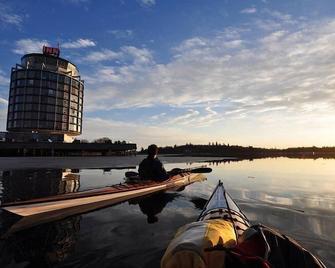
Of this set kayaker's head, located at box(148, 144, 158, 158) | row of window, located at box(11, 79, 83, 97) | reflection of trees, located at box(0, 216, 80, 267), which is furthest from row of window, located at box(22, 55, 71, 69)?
reflection of trees, located at box(0, 216, 80, 267)

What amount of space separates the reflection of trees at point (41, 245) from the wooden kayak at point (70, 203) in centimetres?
35

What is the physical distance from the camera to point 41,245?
6.28 m

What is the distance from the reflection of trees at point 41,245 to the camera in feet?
18.0

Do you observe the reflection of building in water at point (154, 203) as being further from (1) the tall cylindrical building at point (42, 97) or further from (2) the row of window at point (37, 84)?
(2) the row of window at point (37, 84)

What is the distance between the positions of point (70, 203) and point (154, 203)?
142 inches

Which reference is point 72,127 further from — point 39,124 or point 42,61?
point 42,61

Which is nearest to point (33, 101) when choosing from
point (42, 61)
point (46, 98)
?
point (46, 98)

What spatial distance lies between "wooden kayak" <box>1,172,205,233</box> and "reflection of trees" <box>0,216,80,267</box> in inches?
13.8

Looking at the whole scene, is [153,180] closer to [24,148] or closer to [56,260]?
[56,260]

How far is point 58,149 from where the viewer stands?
73.1 meters

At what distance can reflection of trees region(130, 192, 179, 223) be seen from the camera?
31.5 feet

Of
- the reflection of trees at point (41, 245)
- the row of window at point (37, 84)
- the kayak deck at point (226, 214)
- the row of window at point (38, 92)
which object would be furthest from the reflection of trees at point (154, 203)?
the row of window at point (37, 84)

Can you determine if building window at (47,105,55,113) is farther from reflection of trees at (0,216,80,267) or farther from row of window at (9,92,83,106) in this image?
reflection of trees at (0,216,80,267)

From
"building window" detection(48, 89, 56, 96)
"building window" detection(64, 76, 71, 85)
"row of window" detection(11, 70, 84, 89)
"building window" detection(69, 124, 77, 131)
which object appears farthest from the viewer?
"building window" detection(64, 76, 71, 85)
